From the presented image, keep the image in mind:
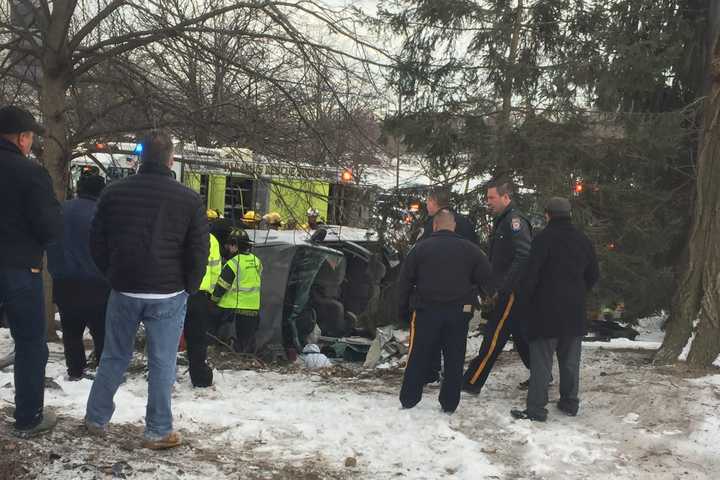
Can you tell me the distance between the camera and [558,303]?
222 inches

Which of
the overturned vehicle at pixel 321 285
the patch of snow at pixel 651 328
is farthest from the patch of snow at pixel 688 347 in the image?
the patch of snow at pixel 651 328

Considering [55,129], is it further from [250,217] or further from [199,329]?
[250,217]

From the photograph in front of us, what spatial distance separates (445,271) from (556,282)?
34.4 inches

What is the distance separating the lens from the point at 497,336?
6.21 meters

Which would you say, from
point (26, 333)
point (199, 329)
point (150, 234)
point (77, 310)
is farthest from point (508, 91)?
point (26, 333)

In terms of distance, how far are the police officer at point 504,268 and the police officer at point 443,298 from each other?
34cm

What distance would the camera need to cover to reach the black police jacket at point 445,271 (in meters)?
5.70

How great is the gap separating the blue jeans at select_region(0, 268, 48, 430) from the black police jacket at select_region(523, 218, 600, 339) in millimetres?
3505

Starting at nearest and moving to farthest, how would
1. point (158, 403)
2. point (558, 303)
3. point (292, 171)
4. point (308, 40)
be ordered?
1. point (158, 403)
2. point (558, 303)
3. point (308, 40)
4. point (292, 171)

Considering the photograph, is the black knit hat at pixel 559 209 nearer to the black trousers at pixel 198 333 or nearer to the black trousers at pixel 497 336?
the black trousers at pixel 497 336

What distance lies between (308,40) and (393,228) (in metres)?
5.09

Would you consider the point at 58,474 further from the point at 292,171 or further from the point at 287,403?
the point at 292,171

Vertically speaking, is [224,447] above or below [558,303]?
below

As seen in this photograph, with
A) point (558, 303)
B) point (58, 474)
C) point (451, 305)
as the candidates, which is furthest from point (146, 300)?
point (558, 303)
